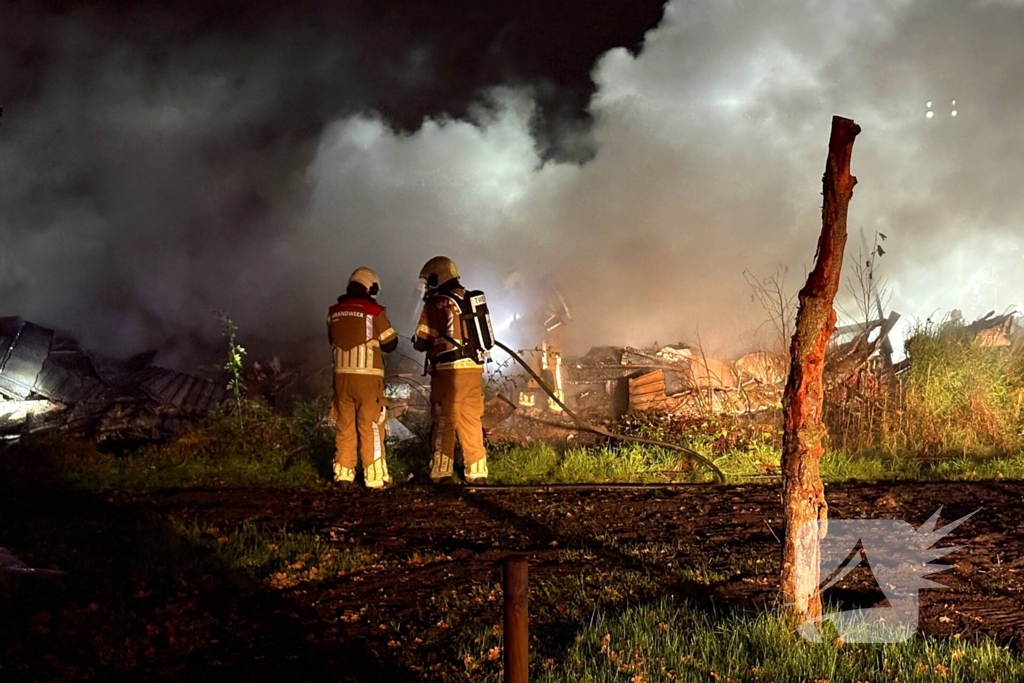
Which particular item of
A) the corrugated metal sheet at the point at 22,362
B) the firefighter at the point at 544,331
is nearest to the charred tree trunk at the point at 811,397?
the firefighter at the point at 544,331

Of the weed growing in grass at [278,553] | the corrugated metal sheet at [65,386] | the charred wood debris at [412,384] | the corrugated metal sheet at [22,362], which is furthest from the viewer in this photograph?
the corrugated metal sheet at [65,386]

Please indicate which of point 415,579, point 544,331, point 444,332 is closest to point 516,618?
point 415,579

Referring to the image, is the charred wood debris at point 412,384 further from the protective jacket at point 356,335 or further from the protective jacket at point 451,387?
the protective jacket at point 356,335

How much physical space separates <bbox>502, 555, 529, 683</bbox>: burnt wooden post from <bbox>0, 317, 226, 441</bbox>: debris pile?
31.6 ft

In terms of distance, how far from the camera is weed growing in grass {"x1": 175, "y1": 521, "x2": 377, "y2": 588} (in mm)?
4133

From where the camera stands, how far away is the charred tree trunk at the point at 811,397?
2.91 meters

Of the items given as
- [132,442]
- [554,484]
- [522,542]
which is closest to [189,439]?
[132,442]

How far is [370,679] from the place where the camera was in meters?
2.85

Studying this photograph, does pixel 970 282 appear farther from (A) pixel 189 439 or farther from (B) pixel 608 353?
(A) pixel 189 439

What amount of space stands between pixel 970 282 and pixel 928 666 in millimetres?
18012

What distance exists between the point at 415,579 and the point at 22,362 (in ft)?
33.3

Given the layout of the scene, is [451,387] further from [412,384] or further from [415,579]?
[415,579]

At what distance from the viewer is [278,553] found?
4.50 m

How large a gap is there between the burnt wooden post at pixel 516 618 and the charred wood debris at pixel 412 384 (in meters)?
6.65
